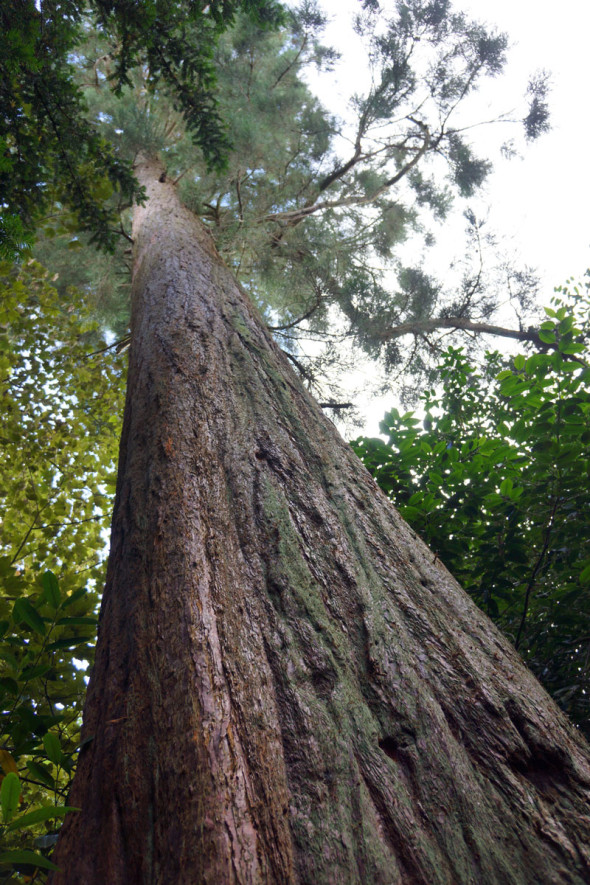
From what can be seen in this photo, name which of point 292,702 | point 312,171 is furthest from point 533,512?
point 312,171

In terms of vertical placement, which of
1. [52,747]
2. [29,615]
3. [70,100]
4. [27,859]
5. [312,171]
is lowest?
[27,859]

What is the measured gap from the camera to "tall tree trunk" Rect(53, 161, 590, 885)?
0.68 metres

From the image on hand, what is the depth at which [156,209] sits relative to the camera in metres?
3.80

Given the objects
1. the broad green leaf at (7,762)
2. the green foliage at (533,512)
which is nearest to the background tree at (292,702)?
the broad green leaf at (7,762)

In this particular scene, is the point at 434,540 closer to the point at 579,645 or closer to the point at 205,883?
→ the point at 579,645

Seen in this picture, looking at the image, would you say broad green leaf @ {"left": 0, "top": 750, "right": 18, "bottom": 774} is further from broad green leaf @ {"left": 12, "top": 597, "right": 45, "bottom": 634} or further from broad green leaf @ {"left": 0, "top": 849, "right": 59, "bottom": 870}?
broad green leaf @ {"left": 0, "top": 849, "right": 59, "bottom": 870}

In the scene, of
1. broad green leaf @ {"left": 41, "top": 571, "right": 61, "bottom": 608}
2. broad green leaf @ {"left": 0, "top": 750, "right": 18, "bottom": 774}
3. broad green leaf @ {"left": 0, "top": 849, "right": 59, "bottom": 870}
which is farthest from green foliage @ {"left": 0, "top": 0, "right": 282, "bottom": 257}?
broad green leaf @ {"left": 0, "top": 849, "right": 59, "bottom": 870}

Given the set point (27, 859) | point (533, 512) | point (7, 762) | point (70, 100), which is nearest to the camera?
point (27, 859)

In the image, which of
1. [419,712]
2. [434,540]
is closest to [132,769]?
[419,712]

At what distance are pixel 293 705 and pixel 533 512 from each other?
4.18 ft

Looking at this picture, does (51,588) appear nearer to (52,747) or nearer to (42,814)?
(52,747)

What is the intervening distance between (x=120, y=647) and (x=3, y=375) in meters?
3.83

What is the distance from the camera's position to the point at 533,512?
1.79m

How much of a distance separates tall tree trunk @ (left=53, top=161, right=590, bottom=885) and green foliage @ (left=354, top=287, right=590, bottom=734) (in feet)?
2.06
